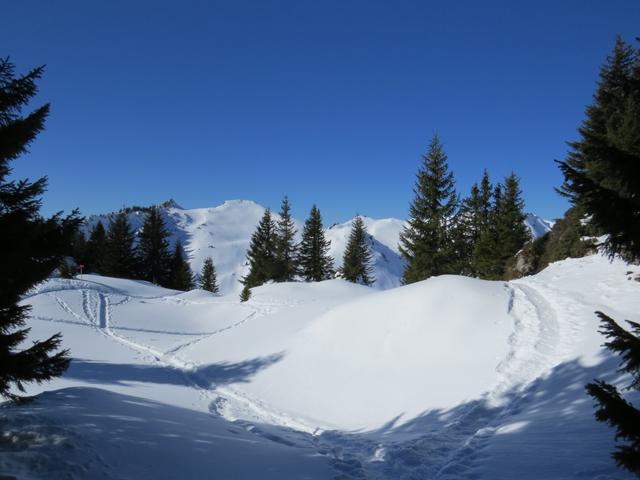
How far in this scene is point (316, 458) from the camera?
731cm

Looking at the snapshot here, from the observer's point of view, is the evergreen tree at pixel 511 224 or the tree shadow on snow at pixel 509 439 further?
the evergreen tree at pixel 511 224

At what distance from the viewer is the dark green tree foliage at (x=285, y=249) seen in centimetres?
4403

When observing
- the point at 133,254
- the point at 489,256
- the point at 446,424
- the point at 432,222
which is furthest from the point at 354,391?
the point at 133,254

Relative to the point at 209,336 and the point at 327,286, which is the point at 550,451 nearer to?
the point at 209,336

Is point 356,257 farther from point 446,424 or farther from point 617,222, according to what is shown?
point 617,222

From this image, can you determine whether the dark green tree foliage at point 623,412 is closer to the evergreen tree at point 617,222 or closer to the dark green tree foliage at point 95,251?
the evergreen tree at point 617,222

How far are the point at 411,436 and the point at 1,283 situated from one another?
893 centimetres

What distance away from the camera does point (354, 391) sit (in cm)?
1244

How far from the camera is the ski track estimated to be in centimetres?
698

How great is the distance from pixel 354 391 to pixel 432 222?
19021 mm

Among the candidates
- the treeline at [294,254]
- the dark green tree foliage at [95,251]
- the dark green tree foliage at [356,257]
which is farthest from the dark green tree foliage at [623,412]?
the dark green tree foliage at [95,251]

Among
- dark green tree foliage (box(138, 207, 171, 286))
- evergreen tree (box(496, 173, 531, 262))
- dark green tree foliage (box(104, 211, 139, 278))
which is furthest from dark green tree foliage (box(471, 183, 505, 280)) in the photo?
dark green tree foliage (box(104, 211, 139, 278))

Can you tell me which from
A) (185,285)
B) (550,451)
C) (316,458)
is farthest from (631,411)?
(185,285)

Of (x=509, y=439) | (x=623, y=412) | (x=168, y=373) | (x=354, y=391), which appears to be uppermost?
(x=623, y=412)
